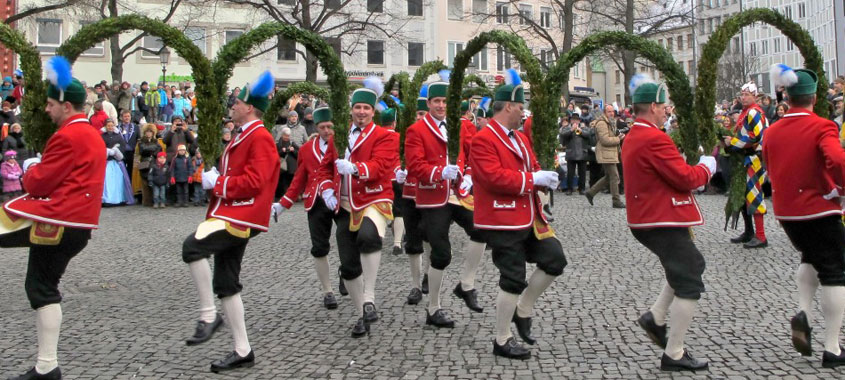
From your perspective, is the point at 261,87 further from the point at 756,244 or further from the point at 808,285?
the point at 756,244

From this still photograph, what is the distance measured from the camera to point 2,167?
1820 cm

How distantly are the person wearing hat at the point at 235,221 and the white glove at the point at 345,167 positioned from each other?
0.89 m

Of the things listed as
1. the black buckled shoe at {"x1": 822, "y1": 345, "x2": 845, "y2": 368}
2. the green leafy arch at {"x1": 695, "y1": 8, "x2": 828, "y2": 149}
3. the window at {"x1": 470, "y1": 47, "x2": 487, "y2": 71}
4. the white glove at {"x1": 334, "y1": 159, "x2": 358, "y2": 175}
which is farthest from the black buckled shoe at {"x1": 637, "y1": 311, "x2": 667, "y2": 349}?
the window at {"x1": 470, "y1": 47, "x2": 487, "y2": 71}

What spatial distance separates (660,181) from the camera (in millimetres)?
5848

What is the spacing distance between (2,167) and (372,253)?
13.9 metres

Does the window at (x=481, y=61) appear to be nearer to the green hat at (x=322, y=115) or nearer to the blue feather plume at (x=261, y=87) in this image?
the green hat at (x=322, y=115)

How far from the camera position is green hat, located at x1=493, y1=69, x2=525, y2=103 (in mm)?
6473

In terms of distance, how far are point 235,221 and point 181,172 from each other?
13717 millimetres

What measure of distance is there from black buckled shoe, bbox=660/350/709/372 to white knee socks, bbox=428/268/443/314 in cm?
217

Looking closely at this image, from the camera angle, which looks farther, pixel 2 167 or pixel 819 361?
pixel 2 167

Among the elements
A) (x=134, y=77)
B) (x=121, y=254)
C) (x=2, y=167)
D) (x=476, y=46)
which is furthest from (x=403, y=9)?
(x=476, y=46)

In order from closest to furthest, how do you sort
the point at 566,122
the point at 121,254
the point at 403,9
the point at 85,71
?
the point at 121,254 < the point at 566,122 < the point at 85,71 < the point at 403,9

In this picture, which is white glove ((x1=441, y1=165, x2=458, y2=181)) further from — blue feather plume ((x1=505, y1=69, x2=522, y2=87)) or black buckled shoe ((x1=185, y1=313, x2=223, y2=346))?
black buckled shoe ((x1=185, y1=313, x2=223, y2=346))

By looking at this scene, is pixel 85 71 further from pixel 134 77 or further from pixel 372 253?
pixel 372 253
